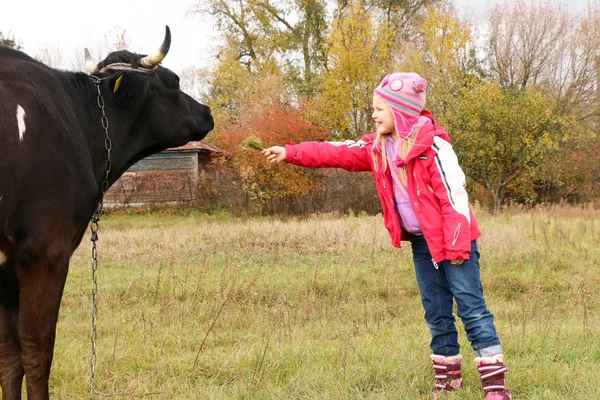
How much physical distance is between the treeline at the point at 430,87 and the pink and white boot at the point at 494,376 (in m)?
20.8

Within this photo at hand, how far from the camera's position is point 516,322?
6.40m

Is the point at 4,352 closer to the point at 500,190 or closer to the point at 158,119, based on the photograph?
the point at 158,119

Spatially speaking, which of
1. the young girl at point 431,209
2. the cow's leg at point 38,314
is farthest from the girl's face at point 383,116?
the cow's leg at point 38,314

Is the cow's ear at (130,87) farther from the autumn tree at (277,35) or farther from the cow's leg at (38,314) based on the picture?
the autumn tree at (277,35)

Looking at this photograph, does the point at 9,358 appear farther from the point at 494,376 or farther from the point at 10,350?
the point at 494,376

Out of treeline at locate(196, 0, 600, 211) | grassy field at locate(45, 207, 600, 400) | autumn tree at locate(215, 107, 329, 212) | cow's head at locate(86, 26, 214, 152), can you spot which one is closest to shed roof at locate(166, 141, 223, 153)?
treeline at locate(196, 0, 600, 211)

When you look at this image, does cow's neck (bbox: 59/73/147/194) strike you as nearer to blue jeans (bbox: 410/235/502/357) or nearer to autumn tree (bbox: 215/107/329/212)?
blue jeans (bbox: 410/235/502/357)

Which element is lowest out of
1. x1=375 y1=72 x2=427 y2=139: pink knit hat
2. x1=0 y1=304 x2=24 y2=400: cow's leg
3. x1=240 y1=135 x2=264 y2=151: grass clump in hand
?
x1=0 y1=304 x2=24 y2=400: cow's leg

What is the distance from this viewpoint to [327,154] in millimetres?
4379

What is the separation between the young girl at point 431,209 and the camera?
3789 mm

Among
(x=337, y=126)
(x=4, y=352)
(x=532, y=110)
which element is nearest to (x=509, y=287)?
(x=4, y=352)

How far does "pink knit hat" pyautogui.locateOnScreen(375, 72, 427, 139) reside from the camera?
13.2 ft

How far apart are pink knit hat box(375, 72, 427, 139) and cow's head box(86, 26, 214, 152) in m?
1.63

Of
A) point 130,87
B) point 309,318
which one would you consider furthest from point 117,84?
point 309,318
